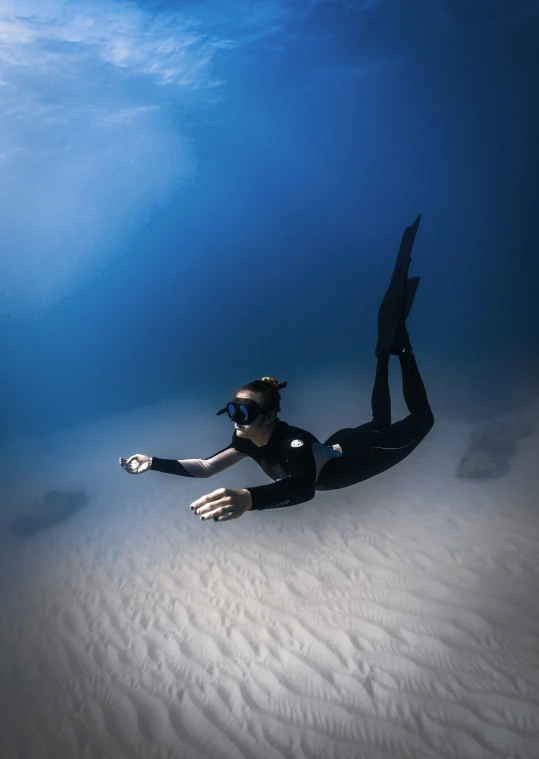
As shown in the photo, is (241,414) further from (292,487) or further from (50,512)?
(50,512)

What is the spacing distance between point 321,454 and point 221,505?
4.48 feet

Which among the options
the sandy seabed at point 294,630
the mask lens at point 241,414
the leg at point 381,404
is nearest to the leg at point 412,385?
the leg at point 381,404

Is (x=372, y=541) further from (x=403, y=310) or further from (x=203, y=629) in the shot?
(x=403, y=310)

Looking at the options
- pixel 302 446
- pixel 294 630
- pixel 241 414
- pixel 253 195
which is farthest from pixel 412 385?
pixel 253 195

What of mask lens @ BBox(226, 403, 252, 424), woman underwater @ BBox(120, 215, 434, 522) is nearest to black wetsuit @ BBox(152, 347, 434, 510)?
woman underwater @ BBox(120, 215, 434, 522)

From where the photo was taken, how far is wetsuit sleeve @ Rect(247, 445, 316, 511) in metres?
2.67

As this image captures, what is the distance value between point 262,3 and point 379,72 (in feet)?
37.0

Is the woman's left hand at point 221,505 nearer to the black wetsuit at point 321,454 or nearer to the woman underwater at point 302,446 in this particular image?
the woman underwater at point 302,446

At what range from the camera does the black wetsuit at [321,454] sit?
9.48 feet

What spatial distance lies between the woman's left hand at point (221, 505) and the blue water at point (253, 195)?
1370 centimetres

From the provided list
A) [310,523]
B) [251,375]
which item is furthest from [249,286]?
[310,523]

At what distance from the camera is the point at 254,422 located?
10.9ft

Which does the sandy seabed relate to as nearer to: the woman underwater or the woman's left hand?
the woman underwater

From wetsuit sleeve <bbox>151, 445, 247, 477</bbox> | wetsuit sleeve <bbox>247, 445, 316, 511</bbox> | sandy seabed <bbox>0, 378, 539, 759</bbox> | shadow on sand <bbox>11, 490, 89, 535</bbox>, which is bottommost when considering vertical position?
sandy seabed <bbox>0, 378, 539, 759</bbox>
